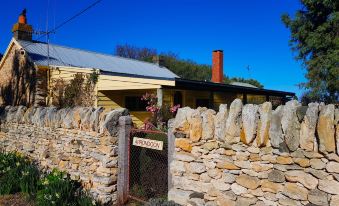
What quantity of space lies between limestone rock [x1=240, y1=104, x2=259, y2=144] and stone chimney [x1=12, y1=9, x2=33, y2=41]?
16585 millimetres

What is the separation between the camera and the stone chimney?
60.1ft

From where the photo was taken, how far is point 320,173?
367 cm

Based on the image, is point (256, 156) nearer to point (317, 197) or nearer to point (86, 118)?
point (317, 197)

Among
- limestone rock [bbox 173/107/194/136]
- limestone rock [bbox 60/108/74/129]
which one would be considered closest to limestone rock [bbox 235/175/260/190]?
limestone rock [bbox 173/107/194/136]

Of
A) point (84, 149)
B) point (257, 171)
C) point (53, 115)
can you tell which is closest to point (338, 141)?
point (257, 171)

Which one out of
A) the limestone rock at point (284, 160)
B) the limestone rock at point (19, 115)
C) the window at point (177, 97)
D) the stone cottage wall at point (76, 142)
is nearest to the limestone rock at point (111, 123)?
the stone cottage wall at point (76, 142)

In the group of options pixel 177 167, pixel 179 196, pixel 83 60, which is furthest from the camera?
pixel 83 60

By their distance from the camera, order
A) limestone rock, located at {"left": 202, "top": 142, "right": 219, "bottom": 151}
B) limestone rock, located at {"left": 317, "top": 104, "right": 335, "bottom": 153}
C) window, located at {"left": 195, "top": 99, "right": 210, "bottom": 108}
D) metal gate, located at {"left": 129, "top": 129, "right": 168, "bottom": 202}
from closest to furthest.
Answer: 1. limestone rock, located at {"left": 317, "top": 104, "right": 335, "bottom": 153}
2. limestone rock, located at {"left": 202, "top": 142, "right": 219, "bottom": 151}
3. metal gate, located at {"left": 129, "top": 129, "right": 168, "bottom": 202}
4. window, located at {"left": 195, "top": 99, "right": 210, "bottom": 108}

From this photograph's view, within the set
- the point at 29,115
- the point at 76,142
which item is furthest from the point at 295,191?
the point at 29,115

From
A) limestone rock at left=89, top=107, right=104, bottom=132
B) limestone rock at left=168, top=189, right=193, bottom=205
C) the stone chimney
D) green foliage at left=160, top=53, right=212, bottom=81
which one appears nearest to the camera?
limestone rock at left=168, top=189, right=193, bottom=205

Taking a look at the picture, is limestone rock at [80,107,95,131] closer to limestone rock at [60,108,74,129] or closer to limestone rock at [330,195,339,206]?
limestone rock at [60,108,74,129]

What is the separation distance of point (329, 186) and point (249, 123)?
3.66 feet

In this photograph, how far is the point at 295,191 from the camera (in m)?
3.89

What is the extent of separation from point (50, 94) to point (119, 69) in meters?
4.25
